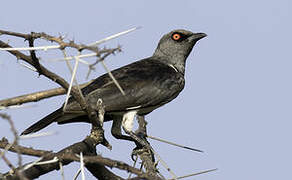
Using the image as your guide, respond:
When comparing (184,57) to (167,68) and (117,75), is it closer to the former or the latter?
(167,68)

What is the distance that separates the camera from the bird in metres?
6.93

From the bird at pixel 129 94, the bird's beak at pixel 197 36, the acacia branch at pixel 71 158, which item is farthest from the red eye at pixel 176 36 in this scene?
the acacia branch at pixel 71 158

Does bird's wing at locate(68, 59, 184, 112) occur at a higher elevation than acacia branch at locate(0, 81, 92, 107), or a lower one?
higher

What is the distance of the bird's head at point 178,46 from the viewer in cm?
988

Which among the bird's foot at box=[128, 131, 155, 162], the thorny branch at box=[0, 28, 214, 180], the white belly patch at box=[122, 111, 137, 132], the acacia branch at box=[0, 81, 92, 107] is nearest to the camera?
the thorny branch at box=[0, 28, 214, 180]

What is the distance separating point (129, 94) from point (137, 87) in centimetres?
25

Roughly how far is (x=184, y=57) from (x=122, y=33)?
6.80 metres

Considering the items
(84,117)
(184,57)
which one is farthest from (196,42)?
(84,117)

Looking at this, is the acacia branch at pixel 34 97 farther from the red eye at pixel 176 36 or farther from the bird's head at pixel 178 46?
the red eye at pixel 176 36

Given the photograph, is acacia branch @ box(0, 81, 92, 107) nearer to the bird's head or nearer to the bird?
the bird

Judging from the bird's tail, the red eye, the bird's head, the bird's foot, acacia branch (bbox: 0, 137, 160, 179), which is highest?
the red eye

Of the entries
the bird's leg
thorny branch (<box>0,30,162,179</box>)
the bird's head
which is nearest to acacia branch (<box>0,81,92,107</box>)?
thorny branch (<box>0,30,162,179</box>)

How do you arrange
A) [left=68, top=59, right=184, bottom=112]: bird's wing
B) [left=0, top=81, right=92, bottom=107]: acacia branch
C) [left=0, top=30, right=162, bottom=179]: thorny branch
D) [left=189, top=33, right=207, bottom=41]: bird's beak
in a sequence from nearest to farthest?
1. [left=0, top=30, right=162, bottom=179]: thorny branch
2. [left=0, top=81, right=92, bottom=107]: acacia branch
3. [left=68, top=59, right=184, bottom=112]: bird's wing
4. [left=189, top=33, right=207, bottom=41]: bird's beak

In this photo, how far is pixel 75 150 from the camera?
5.04 m
